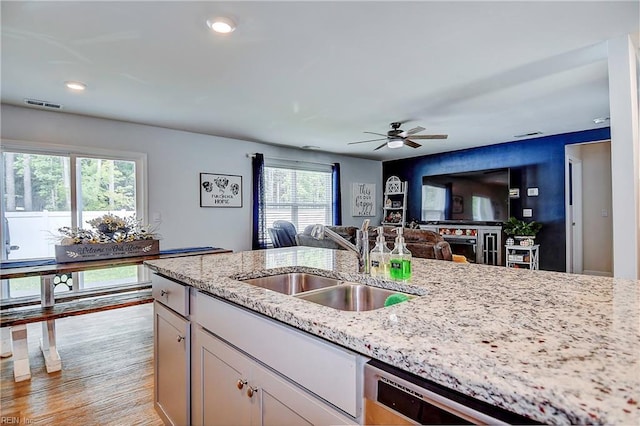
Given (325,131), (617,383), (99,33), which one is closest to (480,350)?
(617,383)

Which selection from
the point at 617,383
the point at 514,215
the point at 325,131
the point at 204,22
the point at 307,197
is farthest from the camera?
the point at 307,197

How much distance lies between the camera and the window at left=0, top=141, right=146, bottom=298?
3.73m

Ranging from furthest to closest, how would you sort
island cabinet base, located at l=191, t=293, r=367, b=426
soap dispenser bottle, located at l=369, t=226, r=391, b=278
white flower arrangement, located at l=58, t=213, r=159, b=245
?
white flower arrangement, located at l=58, t=213, r=159, b=245, soap dispenser bottle, located at l=369, t=226, r=391, b=278, island cabinet base, located at l=191, t=293, r=367, b=426

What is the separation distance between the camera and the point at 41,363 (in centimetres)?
272

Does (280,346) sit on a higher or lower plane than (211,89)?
lower

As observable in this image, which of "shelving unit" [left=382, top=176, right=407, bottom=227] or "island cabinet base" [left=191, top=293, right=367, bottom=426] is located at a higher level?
"shelving unit" [left=382, top=176, right=407, bottom=227]

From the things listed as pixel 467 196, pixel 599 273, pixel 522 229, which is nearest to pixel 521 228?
pixel 522 229

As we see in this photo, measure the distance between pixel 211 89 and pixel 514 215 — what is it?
5.36 meters

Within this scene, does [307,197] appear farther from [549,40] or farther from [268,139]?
[549,40]

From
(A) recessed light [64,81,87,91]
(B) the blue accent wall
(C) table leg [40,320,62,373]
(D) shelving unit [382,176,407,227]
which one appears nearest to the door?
(B) the blue accent wall

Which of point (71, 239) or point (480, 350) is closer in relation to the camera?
point (480, 350)

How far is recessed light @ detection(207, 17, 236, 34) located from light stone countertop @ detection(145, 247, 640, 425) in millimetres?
1574

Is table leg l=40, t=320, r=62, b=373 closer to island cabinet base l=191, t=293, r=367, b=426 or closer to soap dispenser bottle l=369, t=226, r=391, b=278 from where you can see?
island cabinet base l=191, t=293, r=367, b=426

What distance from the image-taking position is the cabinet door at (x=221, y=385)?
3.82ft
